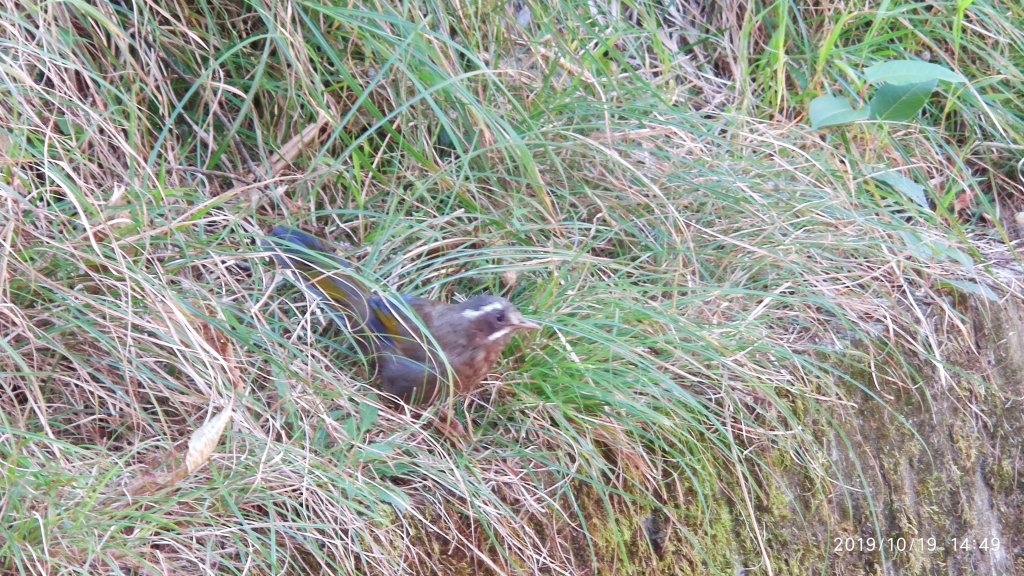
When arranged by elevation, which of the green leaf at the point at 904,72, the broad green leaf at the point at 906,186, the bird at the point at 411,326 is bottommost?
the broad green leaf at the point at 906,186

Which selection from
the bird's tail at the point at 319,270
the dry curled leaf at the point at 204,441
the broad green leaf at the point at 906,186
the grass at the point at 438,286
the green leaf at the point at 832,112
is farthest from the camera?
the green leaf at the point at 832,112

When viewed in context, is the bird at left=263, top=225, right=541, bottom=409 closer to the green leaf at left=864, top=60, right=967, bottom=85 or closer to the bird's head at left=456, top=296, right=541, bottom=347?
the bird's head at left=456, top=296, right=541, bottom=347

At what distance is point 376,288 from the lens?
3.24m

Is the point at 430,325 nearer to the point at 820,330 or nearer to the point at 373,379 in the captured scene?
the point at 373,379

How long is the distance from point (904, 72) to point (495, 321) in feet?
6.86

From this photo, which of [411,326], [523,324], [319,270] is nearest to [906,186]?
[523,324]

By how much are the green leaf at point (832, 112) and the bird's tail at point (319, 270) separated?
2.05 meters

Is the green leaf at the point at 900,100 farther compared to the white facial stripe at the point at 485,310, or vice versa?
the green leaf at the point at 900,100

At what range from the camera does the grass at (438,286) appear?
2855 mm

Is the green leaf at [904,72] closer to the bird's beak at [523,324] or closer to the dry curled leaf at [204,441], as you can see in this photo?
the bird's beak at [523,324]

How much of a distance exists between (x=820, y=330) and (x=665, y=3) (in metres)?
1.80

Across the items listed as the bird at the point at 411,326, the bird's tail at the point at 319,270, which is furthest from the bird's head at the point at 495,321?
the bird's tail at the point at 319,270

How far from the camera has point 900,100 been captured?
4.41 meters

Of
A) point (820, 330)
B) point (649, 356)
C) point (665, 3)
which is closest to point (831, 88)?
point (665, 3)
